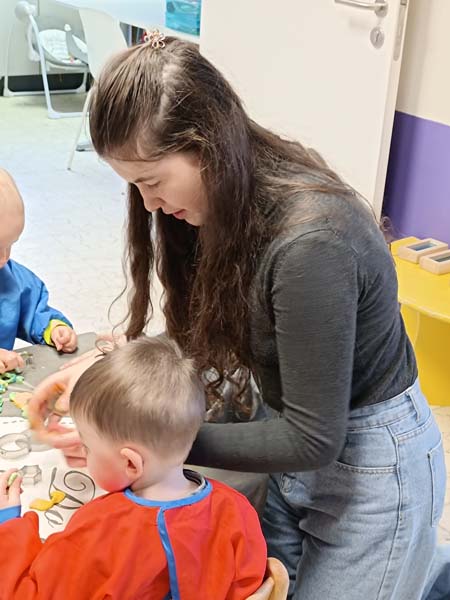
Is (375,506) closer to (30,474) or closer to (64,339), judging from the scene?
(30,474)

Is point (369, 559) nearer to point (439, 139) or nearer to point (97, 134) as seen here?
point (97, 134)

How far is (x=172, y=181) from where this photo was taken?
3.38 feet

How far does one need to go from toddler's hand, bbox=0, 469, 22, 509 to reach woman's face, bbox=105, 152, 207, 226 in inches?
15.8

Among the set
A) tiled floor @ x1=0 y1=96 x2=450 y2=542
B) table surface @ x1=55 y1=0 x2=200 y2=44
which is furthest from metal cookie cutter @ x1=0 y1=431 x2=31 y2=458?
table surface @ x1=55 y1=0 x2=200 y2=44

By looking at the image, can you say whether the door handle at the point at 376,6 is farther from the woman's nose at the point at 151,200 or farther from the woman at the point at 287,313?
the woman's nose at the point at 151,200

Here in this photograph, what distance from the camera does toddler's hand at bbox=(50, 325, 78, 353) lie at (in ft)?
4.79

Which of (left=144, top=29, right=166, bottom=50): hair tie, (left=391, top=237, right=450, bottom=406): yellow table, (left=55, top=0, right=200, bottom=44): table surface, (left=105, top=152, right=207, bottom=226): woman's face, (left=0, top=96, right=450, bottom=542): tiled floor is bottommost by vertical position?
(left=0, top=96, right=450, bottom=542): tiled floor

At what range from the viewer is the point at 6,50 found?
5.32m

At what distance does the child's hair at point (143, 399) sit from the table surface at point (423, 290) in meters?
1.23

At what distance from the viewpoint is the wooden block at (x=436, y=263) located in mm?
2271

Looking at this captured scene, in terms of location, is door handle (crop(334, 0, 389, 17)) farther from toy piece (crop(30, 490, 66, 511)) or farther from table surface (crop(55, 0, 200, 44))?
toy piece (crop(30, 490, 66, 511))

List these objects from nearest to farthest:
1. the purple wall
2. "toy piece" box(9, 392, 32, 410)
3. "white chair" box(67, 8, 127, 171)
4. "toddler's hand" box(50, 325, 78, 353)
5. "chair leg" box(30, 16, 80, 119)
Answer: "toy piece" box(9, 392, 32, 410), "toddler's hand" box(50, 325, 78, 353), the purple wall, "white chair" box(67, 8, 127, 171), "chair leg" box(30, 16, 80, 119)

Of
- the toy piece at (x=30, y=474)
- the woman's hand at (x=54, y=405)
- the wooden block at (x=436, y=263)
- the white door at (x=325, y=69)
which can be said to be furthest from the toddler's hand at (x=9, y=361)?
the white door at (x=325, y=69)

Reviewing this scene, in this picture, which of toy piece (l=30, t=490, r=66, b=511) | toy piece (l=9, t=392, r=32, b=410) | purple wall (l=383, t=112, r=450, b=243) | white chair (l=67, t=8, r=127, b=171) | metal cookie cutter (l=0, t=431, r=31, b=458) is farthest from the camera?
white chair (l=67, t=8, r=127, b=171)
